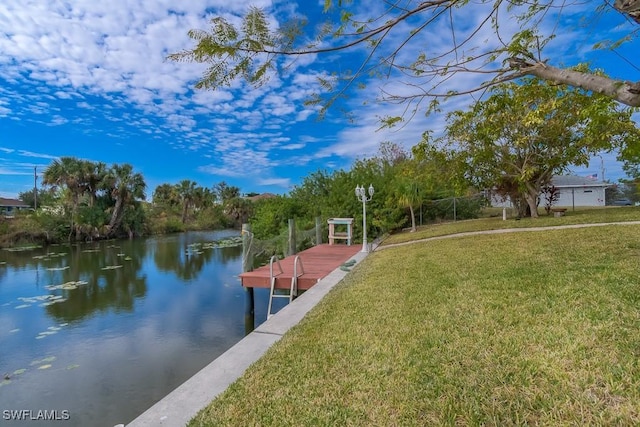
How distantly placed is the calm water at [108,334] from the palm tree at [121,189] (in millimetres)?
15946

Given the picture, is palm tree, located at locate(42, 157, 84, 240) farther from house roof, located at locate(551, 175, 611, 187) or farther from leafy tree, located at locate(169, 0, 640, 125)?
house roof, located at locate(551, 175, 611, 187)

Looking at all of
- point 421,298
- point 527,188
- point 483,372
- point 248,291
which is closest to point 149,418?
point 483,372

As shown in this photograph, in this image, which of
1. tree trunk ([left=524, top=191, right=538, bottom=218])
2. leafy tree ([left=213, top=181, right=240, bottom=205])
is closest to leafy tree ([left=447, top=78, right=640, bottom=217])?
tree trunk ([left=524, top=191, right=538, bottom=218])

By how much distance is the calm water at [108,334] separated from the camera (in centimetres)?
493

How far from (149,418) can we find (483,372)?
2.45 m

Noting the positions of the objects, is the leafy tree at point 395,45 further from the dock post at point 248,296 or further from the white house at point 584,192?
the white house at point 584,192

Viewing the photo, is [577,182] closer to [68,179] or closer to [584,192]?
[584,192]

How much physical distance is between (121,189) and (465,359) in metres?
33.7

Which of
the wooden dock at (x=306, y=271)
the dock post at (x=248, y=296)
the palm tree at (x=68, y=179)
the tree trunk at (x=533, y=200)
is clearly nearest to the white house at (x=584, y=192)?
the tree trunk at (x=533, y=200)

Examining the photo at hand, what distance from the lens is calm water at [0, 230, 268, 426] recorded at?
16.2 feet

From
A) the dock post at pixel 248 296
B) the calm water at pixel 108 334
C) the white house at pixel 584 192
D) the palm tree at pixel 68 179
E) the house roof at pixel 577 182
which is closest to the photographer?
the calm water at pixel 108 334

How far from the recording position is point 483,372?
2496 mm

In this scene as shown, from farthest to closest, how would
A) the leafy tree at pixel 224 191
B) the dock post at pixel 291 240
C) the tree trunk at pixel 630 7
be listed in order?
the leafy tree at pixel 224 191
the dock post at pixel 291 240
the tree trunk at pixel 630 7

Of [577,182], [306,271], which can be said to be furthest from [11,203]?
[577,182]
